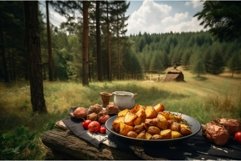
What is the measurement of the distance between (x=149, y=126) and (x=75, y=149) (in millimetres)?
1125

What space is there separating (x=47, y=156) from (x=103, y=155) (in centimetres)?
150

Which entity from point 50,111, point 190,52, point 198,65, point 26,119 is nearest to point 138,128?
point 26,119

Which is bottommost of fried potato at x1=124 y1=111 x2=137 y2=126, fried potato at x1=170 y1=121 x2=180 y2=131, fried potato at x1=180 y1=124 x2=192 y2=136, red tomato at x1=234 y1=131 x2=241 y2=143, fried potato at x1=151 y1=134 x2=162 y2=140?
red tomato at x1=234 y1=131 x2=241 y2=143

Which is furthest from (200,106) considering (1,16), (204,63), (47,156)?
(204,63)

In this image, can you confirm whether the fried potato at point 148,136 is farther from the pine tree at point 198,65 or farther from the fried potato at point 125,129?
the pine tree at point 198,65

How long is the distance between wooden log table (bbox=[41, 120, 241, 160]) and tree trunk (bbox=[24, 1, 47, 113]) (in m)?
4.04

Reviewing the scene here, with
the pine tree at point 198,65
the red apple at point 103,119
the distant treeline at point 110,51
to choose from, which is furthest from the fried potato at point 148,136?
the pine tree at point 198,65

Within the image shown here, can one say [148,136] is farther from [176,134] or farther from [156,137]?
[176,134]

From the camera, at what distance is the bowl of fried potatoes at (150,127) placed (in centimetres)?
264

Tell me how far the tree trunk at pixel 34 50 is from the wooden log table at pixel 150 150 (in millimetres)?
4040

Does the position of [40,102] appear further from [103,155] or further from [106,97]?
[103,155]

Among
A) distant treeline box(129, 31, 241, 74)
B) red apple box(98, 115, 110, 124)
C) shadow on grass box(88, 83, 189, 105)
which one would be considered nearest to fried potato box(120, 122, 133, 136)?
red apple box(98, 115, 110, 124)

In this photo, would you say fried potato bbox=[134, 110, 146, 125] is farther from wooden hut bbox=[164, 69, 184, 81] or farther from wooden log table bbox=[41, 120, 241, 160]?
wooden hut bbox=[164, 69, 184, 81]

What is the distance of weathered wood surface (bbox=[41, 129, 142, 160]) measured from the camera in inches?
111
